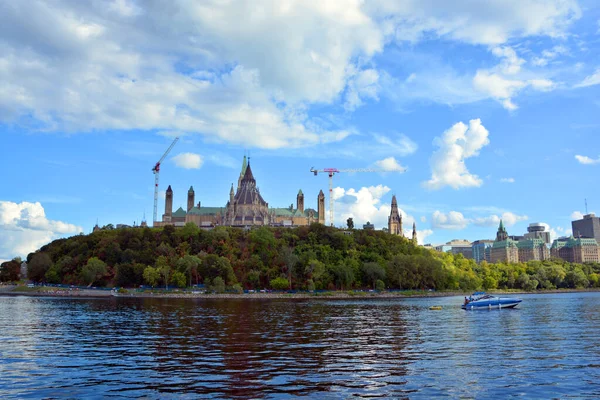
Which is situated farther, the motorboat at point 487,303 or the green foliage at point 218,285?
the green foliage at point 218,285

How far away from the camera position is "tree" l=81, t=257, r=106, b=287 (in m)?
177

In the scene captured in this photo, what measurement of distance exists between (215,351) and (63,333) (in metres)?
23.2

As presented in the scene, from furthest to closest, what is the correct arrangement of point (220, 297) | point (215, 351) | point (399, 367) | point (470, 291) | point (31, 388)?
point (470, 291) → point (220, 297) → point (215, 351) → point (399, 367) → point (31, 388)

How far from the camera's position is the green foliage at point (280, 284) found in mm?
169275

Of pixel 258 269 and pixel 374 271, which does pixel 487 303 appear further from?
pixel 258 269

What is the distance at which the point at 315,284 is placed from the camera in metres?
173

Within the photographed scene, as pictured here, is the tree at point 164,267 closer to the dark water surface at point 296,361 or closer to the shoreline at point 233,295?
the shoreline at point 233,295

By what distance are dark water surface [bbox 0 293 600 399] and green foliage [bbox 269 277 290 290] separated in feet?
344

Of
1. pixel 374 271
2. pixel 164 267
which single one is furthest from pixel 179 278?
pixel 374 271

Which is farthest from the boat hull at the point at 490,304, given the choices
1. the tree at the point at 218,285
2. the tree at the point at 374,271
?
the tree at the point at 218,285

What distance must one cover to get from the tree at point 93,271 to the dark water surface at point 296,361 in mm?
117325

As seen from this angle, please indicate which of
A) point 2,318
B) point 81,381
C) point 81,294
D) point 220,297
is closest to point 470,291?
point 220,297

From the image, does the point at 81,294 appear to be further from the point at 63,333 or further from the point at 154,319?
the point at 63,333

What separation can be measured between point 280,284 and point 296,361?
133498mm
